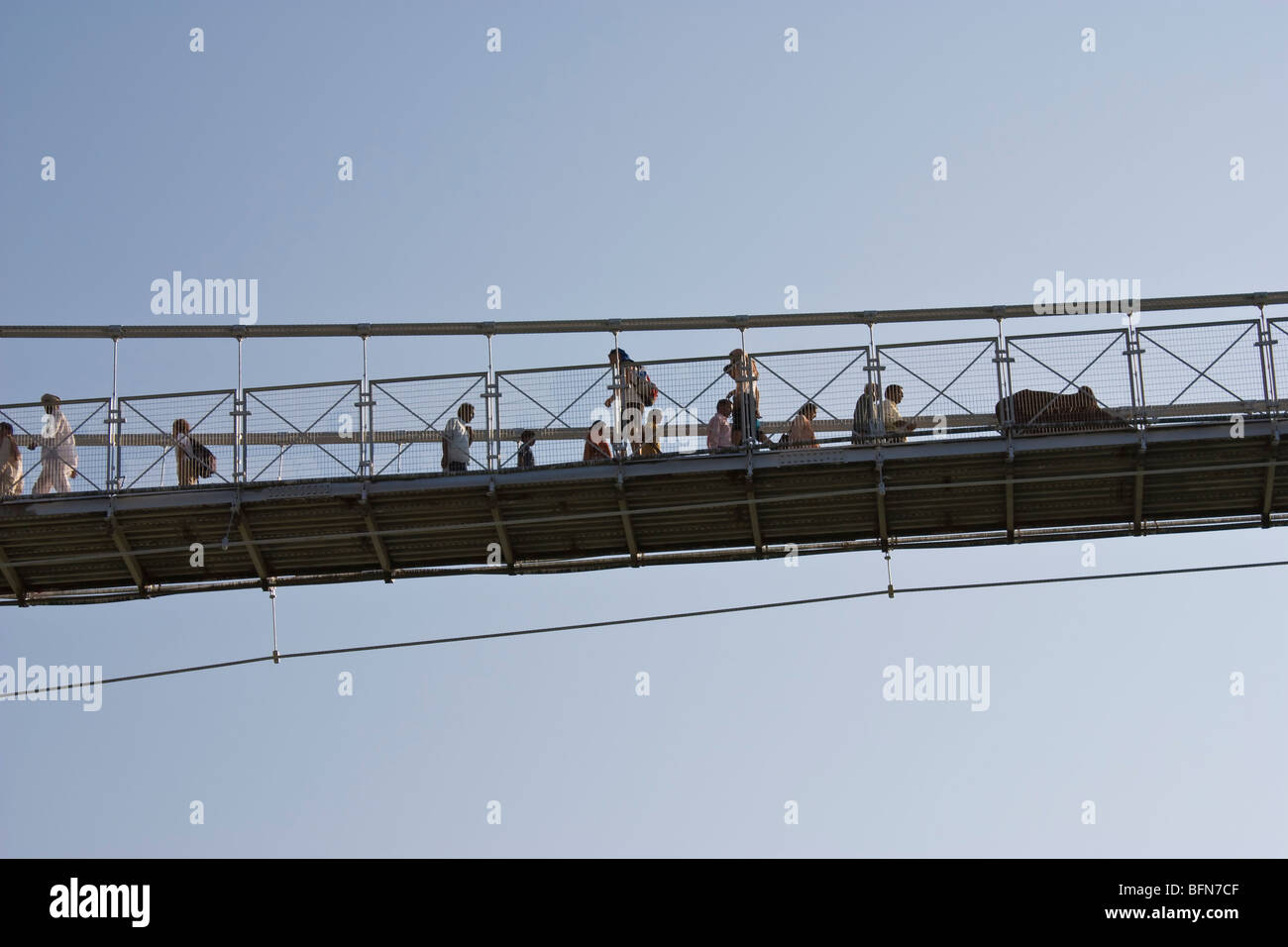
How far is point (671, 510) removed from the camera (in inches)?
1287

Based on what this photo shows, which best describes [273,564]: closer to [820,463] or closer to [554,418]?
[554,418]

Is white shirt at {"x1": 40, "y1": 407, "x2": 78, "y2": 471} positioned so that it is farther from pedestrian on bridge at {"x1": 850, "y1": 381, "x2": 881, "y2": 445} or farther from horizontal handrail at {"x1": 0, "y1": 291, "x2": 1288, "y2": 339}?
pedestrian on bridge at {"x1": 850, "y1": 381, "x2": 881, "y2": 445}

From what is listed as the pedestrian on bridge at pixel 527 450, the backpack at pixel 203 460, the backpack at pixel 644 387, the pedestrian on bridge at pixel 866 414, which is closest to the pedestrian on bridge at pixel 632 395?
the backpack at pixel 644 387

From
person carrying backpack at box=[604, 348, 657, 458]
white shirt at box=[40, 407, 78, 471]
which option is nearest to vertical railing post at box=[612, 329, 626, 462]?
person carrying backpack at box=[604, 348, 657, 458]

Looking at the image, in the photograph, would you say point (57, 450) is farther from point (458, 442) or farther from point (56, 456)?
point (458, 442)

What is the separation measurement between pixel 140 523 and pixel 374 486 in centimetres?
317

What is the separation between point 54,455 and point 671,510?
26.5ft

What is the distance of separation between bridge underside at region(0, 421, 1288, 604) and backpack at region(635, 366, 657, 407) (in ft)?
3.03

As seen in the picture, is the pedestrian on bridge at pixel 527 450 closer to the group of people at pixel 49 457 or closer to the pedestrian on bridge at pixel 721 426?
the pedestrian on bridge at pixel 721 426

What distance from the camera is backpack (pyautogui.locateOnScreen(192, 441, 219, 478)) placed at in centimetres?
3316

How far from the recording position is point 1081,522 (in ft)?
108
